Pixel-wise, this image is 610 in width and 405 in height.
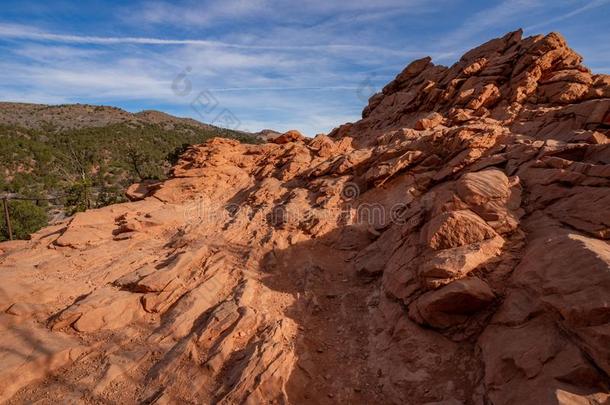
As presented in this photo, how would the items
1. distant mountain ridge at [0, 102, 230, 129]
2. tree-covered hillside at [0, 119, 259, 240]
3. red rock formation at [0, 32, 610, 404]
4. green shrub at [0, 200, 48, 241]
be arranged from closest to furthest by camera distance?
red rock formation at [0, 32, 610, 404]
green shrub at [0, 200, 48, 241]
tree-covered hillside at [0, 119, 259, 240]
distant mountain ridge at [0, 102, 230, 129]

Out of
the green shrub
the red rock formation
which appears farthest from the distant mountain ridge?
the red rock formation

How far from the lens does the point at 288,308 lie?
9.19 metres

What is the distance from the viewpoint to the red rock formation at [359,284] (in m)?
5.58

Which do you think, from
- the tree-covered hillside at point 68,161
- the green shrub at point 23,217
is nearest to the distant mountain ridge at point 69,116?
the tree-covered hillside at point 68,161

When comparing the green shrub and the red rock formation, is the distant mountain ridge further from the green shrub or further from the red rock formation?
the red rock formation

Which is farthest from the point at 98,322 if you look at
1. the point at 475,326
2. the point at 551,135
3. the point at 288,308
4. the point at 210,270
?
the point at 551,135

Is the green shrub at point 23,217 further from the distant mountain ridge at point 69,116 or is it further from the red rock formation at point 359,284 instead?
the distant mountain ridge at point 69,116

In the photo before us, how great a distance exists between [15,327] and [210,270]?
494 cm

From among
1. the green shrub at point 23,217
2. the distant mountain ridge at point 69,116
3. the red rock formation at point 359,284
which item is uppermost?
the distant mountain ridge at point 69,116

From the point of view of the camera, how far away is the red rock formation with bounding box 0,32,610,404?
5578 mm

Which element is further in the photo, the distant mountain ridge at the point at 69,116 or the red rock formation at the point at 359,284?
the distant mountain ridge at the point at 69,116

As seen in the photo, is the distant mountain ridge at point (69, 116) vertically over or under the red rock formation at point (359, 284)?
over

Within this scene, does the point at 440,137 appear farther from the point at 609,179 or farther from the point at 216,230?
the point at 216,230

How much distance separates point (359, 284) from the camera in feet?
32.7
